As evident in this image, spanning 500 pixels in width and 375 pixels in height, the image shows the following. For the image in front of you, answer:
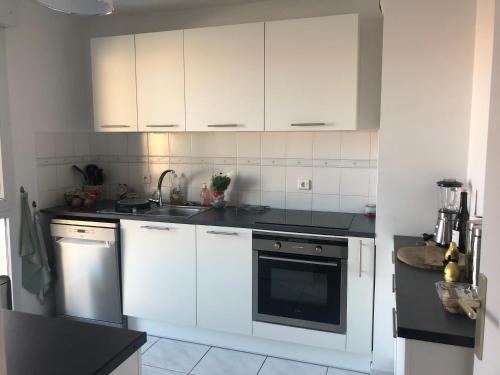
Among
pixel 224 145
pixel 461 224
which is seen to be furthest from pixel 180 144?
pixel 461 224

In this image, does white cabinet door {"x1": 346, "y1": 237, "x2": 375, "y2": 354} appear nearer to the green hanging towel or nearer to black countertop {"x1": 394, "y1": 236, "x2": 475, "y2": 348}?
black countertop {"x1": 394, "y1": 236, "x2": 475, "y2": 348}

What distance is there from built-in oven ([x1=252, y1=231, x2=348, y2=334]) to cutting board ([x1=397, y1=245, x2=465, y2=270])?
1.74 feet

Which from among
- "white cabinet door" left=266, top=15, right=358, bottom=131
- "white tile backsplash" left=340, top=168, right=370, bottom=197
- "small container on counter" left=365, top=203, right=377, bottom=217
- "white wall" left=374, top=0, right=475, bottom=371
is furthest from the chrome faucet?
"white wall" left=374, top=0, right=475, bottom=371

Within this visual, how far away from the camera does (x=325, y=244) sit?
260 cm

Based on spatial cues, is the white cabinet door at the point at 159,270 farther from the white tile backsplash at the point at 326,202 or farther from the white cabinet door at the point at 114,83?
the white tile backsplash at the point at 326,202

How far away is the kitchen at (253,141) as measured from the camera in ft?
7.68

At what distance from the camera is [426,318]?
1.39 m

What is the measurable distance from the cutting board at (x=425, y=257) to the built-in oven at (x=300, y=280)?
0.53 metres

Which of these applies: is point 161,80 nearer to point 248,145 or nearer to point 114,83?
point 114,83

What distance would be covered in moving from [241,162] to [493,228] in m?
2.50

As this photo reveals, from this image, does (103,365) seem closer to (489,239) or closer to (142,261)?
(489,239)

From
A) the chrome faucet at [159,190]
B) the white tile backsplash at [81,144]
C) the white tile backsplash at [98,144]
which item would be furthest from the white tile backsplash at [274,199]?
the white tile backsplash at [81,144]

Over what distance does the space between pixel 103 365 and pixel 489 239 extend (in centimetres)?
96

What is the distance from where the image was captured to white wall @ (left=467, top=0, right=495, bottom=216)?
186 centimetres
